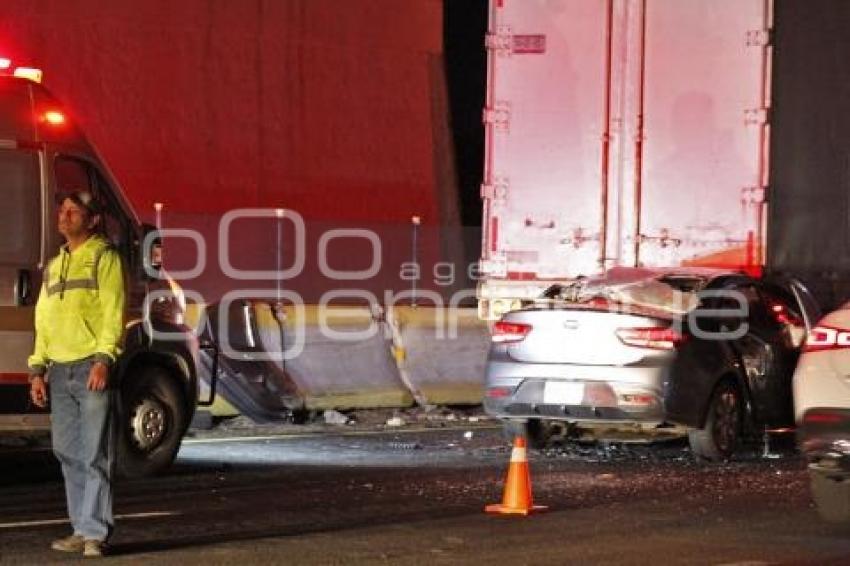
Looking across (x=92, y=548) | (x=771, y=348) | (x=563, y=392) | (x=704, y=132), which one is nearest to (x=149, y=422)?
(x=563, y=392)

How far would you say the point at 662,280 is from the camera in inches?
530

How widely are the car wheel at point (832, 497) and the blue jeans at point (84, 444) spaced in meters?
3.89

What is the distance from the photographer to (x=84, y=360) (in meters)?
8.48

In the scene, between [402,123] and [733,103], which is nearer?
[733,103]

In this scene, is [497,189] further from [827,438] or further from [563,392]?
[827,438]

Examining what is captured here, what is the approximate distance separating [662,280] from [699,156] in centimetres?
148

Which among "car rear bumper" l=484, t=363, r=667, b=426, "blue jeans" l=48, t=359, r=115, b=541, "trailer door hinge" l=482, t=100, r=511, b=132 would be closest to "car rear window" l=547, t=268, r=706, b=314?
"car rear bumper" l=484, t=363, r=667, b=426

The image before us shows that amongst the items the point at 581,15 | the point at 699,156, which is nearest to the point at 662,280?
the point at 699,156

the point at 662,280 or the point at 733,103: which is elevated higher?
the point at 733,103

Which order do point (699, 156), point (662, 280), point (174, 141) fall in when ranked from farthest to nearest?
point (174, 141)
point (699, 156)
point (662, 280)

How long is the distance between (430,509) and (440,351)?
711 centimetres

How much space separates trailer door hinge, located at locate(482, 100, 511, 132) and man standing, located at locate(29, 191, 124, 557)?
23.3ft

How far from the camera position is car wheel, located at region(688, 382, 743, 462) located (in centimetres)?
1297

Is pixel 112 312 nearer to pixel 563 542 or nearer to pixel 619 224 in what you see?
pixel 563 542
